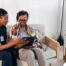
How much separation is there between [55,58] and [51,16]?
1.15 metres

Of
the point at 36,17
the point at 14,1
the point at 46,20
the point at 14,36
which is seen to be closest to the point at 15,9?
the point at 14,1

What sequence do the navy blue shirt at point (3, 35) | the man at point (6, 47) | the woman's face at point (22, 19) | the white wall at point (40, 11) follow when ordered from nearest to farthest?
1. the man at point (6, 47)
2. the navy blue shirt at point (3, 35)
3. the woman's face at point (22, 19)
4. the white wall at point (40, 11)

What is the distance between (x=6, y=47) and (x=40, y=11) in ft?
4.92

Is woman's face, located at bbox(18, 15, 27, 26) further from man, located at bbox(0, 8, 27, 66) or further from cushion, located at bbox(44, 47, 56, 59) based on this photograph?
cushion, located at bbox(44, 47, 56, 59)

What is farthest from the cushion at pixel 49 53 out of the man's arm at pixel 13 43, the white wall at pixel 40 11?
the white wall at pixel 40 11

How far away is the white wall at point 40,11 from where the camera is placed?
337cm

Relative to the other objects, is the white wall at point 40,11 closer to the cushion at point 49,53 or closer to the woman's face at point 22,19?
the woman's face at point 22,19

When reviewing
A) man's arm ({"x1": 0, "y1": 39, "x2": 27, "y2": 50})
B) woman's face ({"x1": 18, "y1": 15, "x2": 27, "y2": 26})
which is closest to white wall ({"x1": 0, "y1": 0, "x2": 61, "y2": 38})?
woman's face ({"x1": 18, "y1": 15, "x2": 27, "y2": 26})

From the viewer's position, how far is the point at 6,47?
2.27 metres

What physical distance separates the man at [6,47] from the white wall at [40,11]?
3.16 feet

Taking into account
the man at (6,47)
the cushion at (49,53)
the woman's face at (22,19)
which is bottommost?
the cushion at (49,53)

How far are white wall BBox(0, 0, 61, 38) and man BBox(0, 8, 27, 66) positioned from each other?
964 millimetres

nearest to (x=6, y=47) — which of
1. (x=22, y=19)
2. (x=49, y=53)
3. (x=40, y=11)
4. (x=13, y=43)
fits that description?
(x=13, y=43)

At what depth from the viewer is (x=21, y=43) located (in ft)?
7.84
